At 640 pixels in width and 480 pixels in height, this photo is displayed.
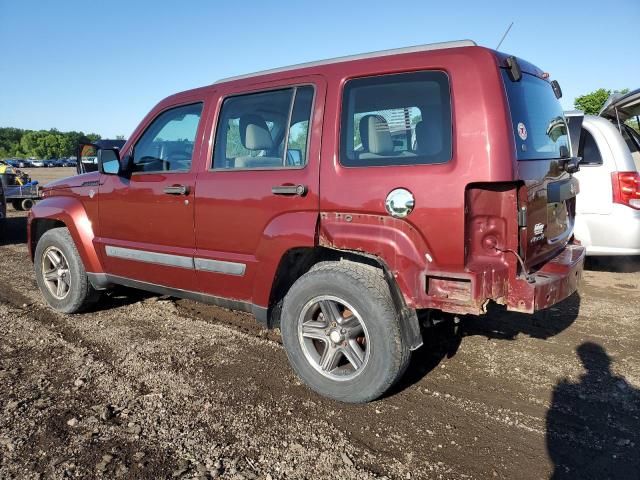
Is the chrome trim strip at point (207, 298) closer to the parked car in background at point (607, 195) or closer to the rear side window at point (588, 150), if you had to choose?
the parked car in background at point (607, 195)

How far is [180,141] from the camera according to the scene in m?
4.08

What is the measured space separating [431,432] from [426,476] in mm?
402

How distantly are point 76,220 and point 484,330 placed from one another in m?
3.88

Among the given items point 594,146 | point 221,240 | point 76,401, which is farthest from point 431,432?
point 594,146

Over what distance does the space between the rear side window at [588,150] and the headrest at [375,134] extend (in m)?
3.76

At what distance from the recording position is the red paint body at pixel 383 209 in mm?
2695

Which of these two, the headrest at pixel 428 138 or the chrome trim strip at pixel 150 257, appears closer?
the headrest at pixel 428 138

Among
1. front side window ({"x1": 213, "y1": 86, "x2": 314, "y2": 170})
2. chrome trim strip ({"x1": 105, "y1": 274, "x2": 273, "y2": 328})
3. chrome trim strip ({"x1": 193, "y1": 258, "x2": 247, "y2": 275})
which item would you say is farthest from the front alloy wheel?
front side window ({"x1": 213, "y1": 86, "x2": 314, "y2": 170})

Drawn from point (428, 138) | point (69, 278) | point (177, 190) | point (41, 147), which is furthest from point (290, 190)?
point (41, 147)

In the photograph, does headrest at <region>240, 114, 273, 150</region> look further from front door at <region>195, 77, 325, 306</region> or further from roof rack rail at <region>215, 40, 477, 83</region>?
roof rack rail at <region>215, 40, 477, 83</region>

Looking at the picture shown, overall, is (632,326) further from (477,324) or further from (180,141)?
(180,141)

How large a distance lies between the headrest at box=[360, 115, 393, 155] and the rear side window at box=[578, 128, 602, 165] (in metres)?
3.76

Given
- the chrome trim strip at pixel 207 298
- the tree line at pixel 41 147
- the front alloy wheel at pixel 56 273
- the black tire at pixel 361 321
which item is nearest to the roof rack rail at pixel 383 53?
the black tire at pixel 361 321

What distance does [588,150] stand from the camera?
5820 mm
